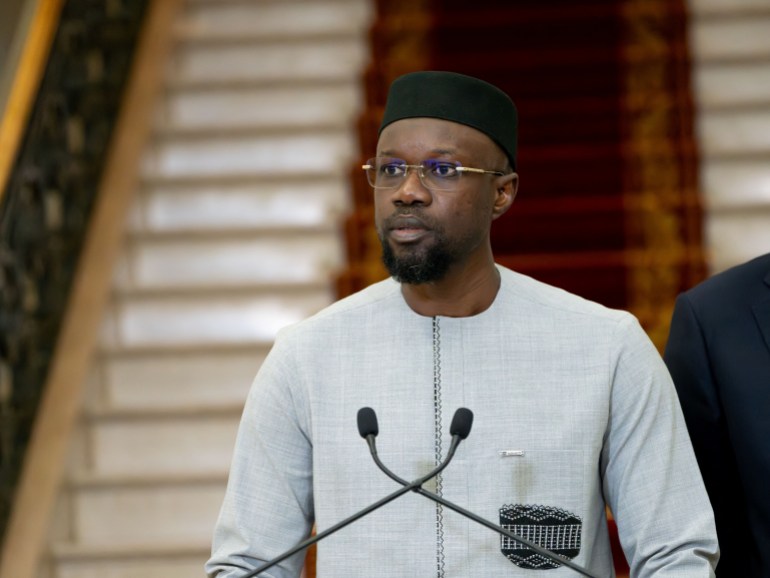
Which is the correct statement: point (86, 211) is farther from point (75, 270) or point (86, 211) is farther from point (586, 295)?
point (586, 295)

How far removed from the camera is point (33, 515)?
4.17 metres

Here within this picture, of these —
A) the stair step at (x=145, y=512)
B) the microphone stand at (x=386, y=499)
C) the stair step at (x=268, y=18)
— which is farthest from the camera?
the stair step at (x=268, y=18)

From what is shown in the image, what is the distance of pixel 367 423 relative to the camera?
1.82m

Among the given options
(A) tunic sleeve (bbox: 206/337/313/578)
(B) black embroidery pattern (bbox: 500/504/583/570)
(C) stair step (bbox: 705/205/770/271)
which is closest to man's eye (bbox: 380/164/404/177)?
(A) tunic sleeve (bbox: 206/337/313/578)

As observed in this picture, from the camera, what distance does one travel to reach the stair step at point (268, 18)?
19.1 ft

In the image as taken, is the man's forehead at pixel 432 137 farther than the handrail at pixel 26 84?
No

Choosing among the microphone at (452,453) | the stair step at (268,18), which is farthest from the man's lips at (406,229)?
the stair step at (268,18)

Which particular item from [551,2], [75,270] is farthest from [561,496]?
[551,2]

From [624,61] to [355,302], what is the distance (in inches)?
147

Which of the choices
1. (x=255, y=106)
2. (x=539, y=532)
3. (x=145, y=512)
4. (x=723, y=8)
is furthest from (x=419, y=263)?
(x=723, y=8)

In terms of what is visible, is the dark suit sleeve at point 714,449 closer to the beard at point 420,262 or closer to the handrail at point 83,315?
the beard at point 420,262

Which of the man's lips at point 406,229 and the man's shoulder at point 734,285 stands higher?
the man's lips at point 406,229

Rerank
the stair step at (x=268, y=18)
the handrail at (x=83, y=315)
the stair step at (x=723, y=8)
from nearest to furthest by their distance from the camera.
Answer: the handrail at (x=83, y=315) → the stair step at (x=723, y=8) → the stair step at (x=268, y=18)

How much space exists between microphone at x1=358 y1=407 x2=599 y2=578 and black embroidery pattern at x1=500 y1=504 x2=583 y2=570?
2.3 inches
